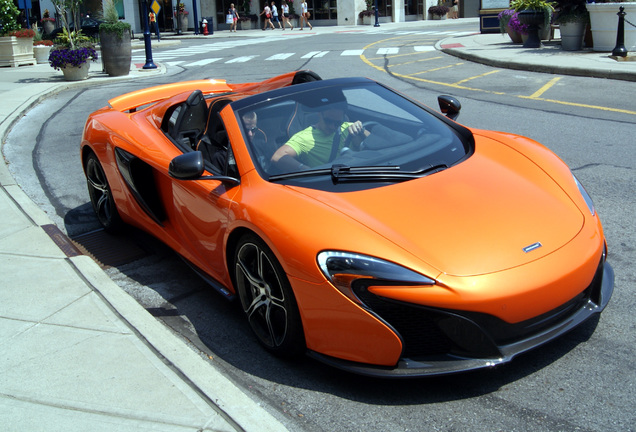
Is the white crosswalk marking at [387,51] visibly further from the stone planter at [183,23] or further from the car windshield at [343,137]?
the stone planter at [183,23]

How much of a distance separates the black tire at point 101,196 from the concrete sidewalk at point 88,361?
38 cm

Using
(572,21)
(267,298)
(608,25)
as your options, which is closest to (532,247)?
(267,298)

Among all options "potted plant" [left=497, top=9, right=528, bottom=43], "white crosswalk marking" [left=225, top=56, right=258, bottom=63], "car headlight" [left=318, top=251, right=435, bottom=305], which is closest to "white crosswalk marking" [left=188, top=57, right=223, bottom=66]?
"white crosswalk marking" [left=225, top=56, right=258, bottom=63]

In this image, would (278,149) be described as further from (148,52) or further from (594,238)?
(148,52)

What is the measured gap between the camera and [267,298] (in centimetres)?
347

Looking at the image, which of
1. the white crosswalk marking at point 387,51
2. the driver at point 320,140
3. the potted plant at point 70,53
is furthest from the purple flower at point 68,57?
the driver at point 320,140

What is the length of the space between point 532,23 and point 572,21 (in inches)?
62.1

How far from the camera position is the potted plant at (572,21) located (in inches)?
646

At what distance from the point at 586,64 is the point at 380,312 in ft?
40.6

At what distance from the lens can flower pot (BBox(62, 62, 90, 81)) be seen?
16.9 m

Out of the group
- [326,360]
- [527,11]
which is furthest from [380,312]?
[527,11]

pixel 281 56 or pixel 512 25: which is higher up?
pixel 512 25

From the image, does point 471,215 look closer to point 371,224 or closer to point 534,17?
point 371,224

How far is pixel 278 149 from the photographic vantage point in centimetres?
391
